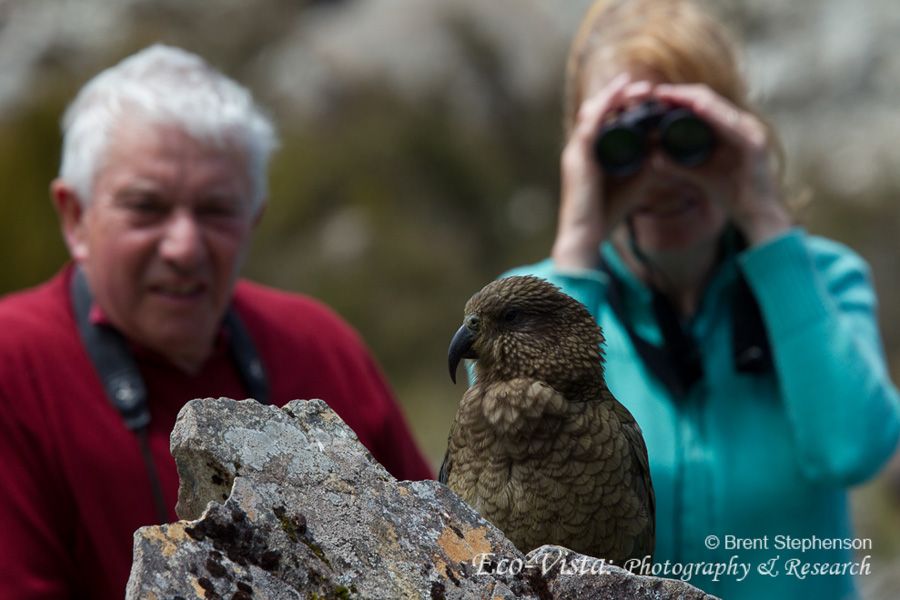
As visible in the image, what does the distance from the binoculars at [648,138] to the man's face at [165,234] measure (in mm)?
1259

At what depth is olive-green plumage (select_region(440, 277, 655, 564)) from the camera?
1483mm

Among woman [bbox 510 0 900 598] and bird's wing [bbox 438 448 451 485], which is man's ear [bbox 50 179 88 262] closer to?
woman [bbox 510 0 900 598]

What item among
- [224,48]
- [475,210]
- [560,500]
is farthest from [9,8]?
[560,500]

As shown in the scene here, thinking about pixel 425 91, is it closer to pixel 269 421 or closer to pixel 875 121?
pixel 875 121

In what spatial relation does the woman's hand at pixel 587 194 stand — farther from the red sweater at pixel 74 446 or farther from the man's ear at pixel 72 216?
the man's ear at pixel 72 216

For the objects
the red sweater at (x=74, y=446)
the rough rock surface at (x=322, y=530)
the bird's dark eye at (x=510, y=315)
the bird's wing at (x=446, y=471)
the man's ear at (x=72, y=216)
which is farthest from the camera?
the man's ear at (x=72, y=216)

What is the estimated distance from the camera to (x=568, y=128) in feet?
9.52

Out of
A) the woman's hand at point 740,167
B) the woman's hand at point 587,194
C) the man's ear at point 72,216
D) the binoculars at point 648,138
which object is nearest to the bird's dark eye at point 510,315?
the woman's hand at point 587,194

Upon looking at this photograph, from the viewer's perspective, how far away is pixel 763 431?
7.11 feet

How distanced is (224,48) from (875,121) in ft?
24.5

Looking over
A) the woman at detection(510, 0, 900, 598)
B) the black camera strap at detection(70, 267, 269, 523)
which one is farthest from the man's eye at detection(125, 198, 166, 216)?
the woman at detection(510, 0, 900, 598)

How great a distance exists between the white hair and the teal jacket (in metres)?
1.28

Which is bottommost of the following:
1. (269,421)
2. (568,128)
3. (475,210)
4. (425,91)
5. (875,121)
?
(269,421)

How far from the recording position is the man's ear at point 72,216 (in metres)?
3.09
